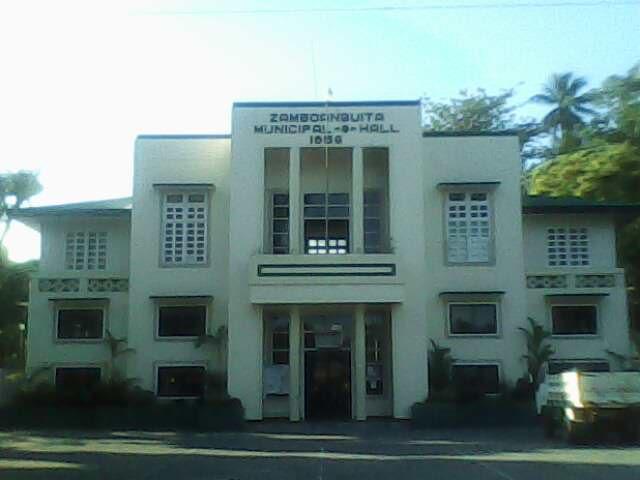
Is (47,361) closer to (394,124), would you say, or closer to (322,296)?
(322,296)

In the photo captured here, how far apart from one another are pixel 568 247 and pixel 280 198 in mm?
10453

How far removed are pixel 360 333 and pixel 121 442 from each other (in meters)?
8.87

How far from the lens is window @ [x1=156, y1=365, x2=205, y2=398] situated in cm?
2991

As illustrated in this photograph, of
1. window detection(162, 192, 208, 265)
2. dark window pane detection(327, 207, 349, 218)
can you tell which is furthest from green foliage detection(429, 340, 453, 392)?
window detection(162, 192, 208, 265)

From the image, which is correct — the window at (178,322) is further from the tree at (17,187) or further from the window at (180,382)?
the tree at (17,187)

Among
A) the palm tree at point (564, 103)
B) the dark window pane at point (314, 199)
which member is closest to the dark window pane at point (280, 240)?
the dark window pane at point (314, 199)

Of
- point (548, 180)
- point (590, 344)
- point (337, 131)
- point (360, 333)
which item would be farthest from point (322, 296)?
point (548, 180)

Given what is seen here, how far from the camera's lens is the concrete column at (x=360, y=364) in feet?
90.9

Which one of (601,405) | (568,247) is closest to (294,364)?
(601,405)

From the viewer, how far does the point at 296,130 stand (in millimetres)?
29125

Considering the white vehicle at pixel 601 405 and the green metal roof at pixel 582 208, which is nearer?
the white vehicle at pixel 601 405

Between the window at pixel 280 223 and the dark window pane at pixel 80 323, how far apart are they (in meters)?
6.84

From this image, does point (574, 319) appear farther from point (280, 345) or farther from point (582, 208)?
point (280, 345)

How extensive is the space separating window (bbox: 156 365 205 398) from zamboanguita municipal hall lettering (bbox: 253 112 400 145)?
27.9ft
